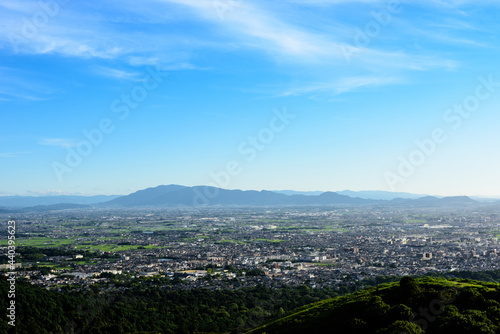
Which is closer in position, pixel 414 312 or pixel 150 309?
pixel 414 312

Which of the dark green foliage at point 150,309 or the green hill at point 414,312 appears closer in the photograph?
the green hill at point 414,312

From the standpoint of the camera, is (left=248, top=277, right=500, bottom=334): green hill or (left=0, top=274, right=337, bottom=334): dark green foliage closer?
(left=248, top=277, right=500, bottom=334): green hill

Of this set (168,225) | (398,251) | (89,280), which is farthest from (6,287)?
(168,225)

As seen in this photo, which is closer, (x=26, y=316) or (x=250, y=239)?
(x=26, y=316)

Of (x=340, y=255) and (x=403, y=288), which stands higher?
(x=403, y=288)

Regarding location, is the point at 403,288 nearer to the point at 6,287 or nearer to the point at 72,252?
the point at 6,287

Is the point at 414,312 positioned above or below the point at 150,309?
above

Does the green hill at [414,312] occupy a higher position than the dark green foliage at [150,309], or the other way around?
the green hill at [414,312]

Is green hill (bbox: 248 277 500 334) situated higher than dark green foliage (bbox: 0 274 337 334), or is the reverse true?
green hill (bbox: 248 277 500 334)
